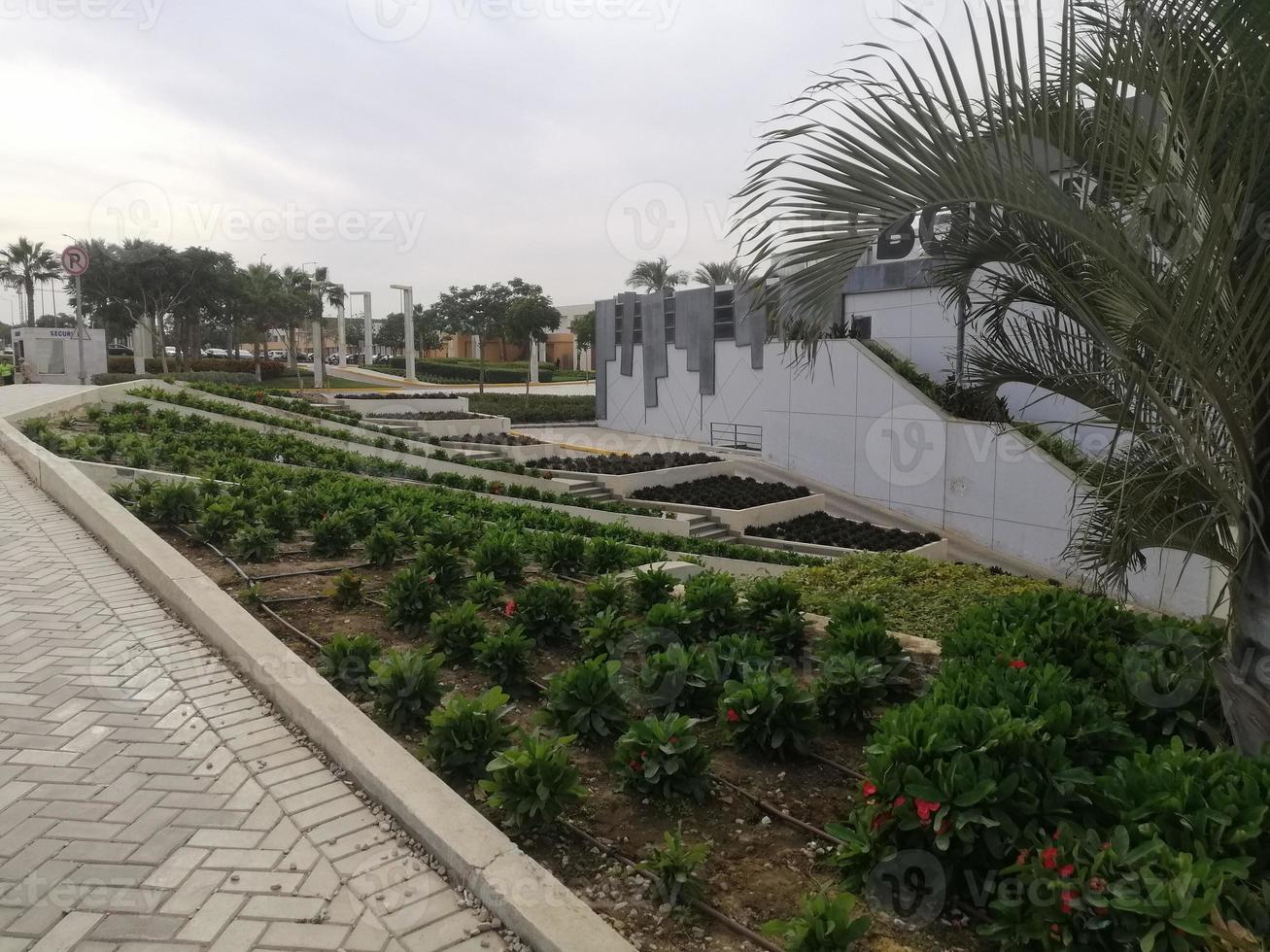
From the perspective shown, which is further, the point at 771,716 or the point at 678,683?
the point at 678,683

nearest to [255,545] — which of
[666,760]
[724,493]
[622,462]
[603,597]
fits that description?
[603,597]

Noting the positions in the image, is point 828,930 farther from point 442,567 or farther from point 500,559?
point 500,559

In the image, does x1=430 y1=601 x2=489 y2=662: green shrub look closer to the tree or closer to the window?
the window

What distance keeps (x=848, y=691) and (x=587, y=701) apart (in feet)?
4.12

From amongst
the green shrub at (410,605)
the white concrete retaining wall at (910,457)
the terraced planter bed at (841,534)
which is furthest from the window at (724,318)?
the green shrub at (410,605)

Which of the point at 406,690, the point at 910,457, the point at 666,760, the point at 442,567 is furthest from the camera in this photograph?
the point at 910,457

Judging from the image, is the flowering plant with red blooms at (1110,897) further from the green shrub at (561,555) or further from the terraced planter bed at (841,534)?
the terraced planter bed at (841,534)

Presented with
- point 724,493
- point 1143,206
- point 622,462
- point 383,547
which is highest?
point 1143,206

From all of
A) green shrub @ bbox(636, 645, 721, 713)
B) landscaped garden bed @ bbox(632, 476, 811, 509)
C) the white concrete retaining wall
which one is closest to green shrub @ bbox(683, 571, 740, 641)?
green shrub @ bbox(636, 645, 721, 713)

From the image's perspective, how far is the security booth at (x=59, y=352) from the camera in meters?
34.3

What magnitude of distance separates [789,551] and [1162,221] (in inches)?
484

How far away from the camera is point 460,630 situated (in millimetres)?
4902

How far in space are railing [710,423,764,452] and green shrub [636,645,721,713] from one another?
18.2m

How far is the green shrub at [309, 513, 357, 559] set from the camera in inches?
287
